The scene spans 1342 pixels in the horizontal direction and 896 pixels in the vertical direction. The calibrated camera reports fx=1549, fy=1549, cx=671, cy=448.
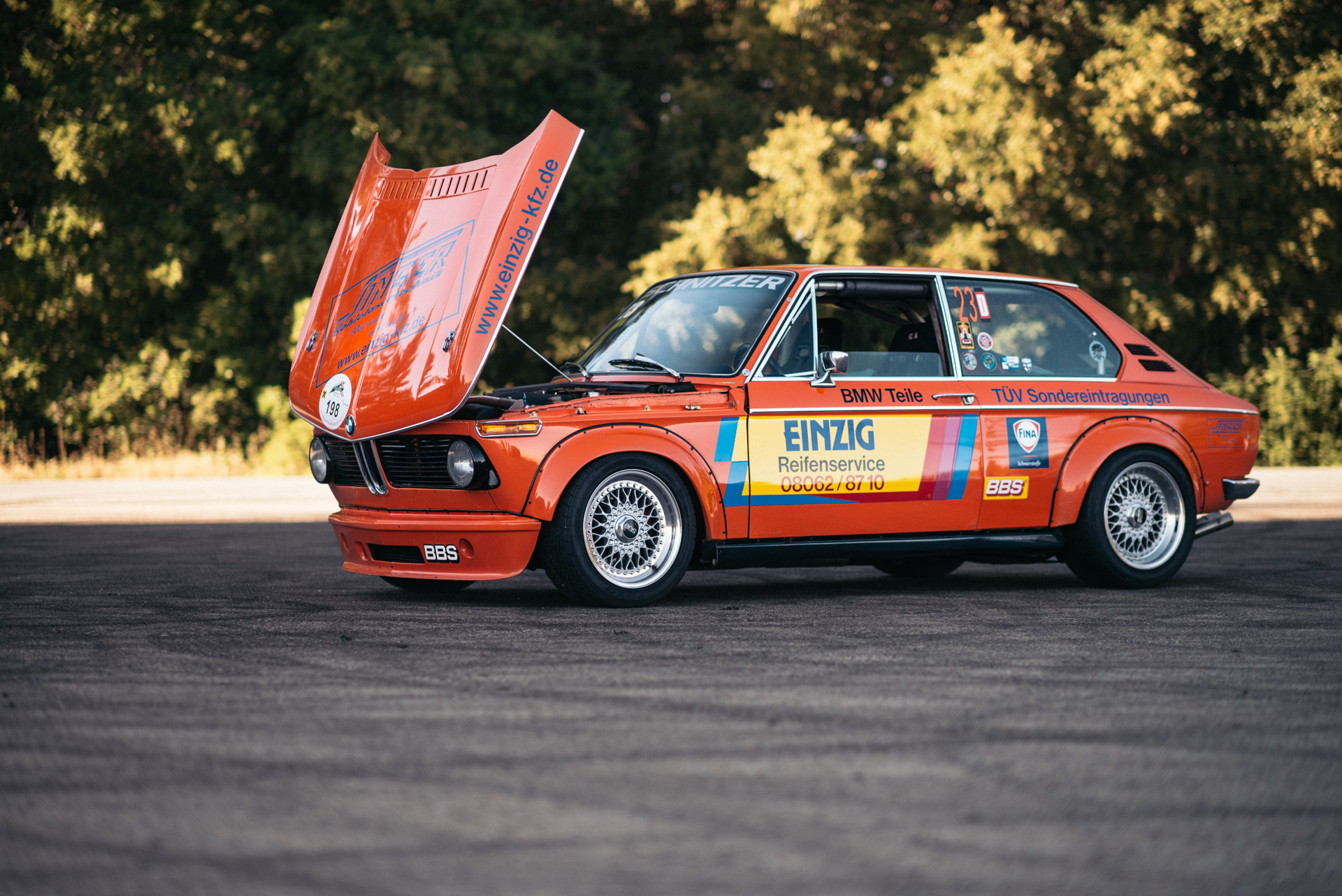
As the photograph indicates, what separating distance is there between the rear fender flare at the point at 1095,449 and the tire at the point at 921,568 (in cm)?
124

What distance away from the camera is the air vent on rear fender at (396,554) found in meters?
8.18

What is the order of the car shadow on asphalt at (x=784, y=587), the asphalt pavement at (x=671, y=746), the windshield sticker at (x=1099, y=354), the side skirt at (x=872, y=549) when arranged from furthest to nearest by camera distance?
Result: the windshield sticker at (x=1099, y=354) → the car shadow on asphalt at (x=784, y=587) → the side skirt at (x=872, y=549) → the asphalt pavement at (x=671, y=746)

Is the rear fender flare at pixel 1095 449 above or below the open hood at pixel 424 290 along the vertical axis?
below

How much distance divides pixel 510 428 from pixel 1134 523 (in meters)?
3.90

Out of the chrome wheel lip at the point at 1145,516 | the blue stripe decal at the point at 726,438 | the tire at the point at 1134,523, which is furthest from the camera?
the chrome wheel lip at the point at 1145,516

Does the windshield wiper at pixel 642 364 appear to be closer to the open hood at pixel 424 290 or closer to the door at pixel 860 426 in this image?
the door at pixel 860 426

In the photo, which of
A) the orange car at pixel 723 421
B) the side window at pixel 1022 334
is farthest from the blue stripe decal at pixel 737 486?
the side window at pixel 1022 334

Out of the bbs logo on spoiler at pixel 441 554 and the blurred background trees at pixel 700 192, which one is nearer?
the bbs logo on spoiler at pixel 441 554

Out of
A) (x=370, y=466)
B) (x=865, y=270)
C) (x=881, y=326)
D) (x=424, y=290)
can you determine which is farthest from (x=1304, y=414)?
(x=370, y=466)

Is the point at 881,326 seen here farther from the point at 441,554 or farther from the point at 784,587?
the point at 441,554

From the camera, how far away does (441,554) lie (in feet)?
26.4

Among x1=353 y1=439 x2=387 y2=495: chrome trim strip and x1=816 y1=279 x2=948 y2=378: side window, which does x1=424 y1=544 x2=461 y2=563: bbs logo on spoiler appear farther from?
x1=816 y1=279 x2=948 y2=378: side window

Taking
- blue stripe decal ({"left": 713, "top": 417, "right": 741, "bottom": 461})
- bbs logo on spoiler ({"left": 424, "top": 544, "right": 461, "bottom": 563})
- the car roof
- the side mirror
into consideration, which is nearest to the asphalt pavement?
bbs logo on spoiler ({"left": 424, "top": 544, "right": 461, "bottom": 563})

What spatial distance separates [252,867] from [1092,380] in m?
6.82
